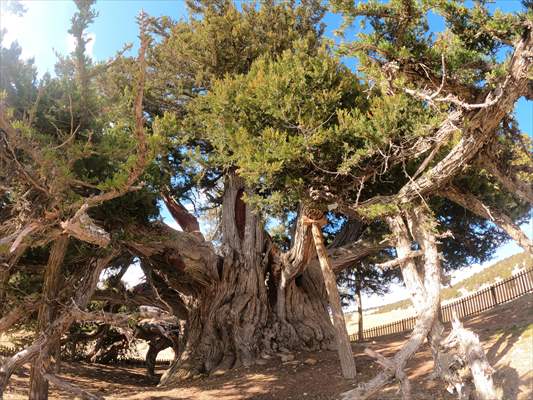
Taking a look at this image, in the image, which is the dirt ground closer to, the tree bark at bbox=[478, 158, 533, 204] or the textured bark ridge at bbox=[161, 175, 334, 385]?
the textured bark ridge at bbox=[161, 175, 334, 385]

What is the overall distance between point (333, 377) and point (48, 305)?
21.5ft

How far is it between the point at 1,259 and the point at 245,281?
7535mm

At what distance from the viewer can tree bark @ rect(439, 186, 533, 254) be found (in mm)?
8477

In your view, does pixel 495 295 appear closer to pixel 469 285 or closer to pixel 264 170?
pixel 264 170

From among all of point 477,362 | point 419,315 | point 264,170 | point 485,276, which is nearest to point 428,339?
point 419,315

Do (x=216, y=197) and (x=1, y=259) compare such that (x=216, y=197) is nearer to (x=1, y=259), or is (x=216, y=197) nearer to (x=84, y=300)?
(x=84, y=300)

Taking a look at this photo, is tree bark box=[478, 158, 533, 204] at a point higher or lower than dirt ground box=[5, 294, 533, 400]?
higher

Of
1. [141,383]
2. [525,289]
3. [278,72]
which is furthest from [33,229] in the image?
[525,289]

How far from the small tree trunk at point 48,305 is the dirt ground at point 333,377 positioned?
236 cm

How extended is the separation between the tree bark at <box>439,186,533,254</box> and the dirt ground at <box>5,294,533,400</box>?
2.24m

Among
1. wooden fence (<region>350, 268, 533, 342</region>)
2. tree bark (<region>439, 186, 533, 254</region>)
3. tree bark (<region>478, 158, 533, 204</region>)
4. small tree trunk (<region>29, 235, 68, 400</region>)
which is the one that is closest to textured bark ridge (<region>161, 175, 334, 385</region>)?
tree bark (<region>439, 186, 533, 254</region>)

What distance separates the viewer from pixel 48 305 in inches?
344

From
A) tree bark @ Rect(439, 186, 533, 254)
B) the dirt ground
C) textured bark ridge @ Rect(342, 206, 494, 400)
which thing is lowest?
the dirt ground

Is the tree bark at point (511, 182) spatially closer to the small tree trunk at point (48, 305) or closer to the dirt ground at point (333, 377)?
the dirt ground at point (333, 377)
